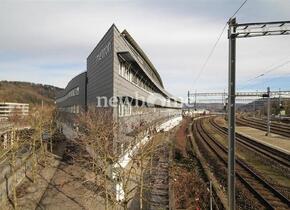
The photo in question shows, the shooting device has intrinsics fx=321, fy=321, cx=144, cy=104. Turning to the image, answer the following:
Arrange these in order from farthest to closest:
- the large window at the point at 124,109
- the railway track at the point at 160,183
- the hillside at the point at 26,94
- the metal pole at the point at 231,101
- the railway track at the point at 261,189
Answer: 1. the hillside at the point at 26,94
2. the large window at the point at 124,109
3. the railway track at the point at 160,183
4. the railway track at the point at 261,189
5. the metal pole at the point at 231,101

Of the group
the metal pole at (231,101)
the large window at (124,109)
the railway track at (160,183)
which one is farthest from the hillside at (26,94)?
the metal pole at (231,101)

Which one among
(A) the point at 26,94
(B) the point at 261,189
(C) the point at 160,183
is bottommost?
(C) the point at 160,183

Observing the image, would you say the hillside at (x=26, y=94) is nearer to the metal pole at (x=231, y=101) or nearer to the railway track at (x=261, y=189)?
the railway track at (x=261, y=189)

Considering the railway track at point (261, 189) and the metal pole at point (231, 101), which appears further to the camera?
the railway track at point (261, 189)

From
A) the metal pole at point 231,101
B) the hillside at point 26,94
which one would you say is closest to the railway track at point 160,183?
the metal pole at point 231,101

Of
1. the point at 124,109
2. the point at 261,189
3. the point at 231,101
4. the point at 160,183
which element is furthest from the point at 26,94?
the point at 231,101

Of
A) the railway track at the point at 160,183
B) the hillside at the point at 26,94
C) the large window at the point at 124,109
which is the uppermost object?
the hillside at the point at 26,94

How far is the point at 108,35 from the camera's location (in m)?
20.7

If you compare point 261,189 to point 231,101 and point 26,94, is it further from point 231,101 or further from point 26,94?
point 26,94

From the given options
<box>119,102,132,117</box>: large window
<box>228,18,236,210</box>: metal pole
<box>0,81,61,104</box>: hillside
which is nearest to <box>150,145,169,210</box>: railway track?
<box>119,102,132,117</box>: large window

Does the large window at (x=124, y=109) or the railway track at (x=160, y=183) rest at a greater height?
the large window at (x=124, y=109)

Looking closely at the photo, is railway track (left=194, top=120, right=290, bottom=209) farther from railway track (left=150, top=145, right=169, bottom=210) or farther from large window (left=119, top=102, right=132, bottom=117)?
large window (left=119, top=102, right=132, bottom=117)

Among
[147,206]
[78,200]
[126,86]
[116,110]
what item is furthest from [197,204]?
[126,86]

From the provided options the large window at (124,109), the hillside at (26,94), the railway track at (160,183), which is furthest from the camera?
the hillside at (26,94)
